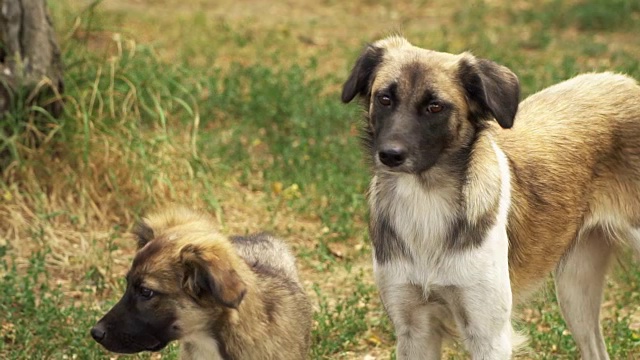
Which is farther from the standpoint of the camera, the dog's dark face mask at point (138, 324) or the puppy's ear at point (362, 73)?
the puppy's ear at point (362, 73)

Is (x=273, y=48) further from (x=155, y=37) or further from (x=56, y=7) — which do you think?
(x=56, y=7)

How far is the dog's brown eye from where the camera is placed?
5.83m

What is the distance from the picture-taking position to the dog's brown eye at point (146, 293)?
5832mm

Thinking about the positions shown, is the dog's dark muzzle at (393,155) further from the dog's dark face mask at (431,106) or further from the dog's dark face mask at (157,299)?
the dog's dark face mask at (157,299)

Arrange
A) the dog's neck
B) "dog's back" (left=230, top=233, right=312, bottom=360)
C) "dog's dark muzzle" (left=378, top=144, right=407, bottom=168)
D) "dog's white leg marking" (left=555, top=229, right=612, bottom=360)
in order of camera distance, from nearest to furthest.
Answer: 1. "dog's dark muzzle" (left=378, top=144, right=407, bottom=168)
2. the dog's neck
3. "dog's back" (left=230, top=233, right=312, bottom=360)
4. "dog's white leg marking" (left=555, top=229, right=612, bottom=360)

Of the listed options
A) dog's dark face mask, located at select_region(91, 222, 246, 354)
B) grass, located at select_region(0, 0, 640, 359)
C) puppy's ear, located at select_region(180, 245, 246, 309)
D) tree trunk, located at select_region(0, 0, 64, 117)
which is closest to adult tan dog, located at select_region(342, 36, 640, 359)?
grass, located at select_region(0, 0, 640, 359)

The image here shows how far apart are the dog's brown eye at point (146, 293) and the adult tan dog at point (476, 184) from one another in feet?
3.84

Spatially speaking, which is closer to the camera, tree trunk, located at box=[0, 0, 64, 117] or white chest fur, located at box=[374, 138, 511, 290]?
white chest fur, located at box=[374, 138, 511, 290]

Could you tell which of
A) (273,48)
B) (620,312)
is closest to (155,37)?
(273,48)

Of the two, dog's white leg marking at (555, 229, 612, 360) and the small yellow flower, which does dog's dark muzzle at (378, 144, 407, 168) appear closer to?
dog's white leg marking at (555, 229, 612, 360)

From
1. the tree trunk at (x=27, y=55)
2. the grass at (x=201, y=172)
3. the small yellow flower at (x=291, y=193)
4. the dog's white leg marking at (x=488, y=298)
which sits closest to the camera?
the dog's white leg marking at (x=488, y=298)

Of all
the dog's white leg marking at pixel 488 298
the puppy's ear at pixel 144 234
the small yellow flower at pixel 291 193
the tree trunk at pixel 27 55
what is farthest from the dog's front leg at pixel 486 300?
the tree trunk at pixel 27 55

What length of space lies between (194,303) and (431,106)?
1.48m

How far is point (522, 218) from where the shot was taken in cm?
632
